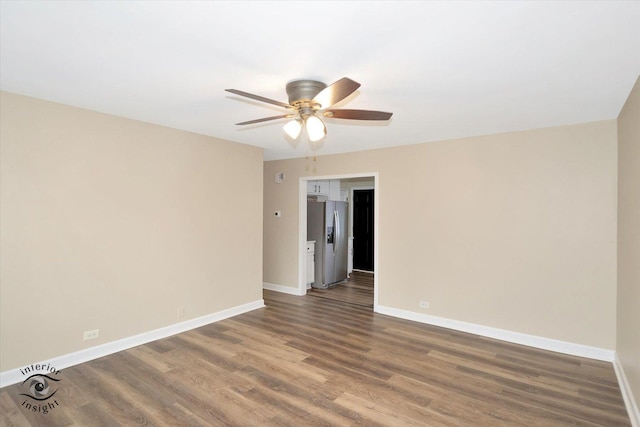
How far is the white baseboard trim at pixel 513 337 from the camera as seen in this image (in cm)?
346

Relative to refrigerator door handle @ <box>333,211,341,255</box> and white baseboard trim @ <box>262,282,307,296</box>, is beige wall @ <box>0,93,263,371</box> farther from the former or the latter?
refrigerator door handle @ <box>333,211,341,255</box>

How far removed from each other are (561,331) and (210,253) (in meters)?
4.29

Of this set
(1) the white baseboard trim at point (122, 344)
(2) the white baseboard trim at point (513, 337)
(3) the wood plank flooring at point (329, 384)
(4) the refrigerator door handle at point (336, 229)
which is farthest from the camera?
(4) the refrigerator door handle at point (336, 229)

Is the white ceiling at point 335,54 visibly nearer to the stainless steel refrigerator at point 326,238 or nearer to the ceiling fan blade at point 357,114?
the ceiling fan blade at point 357,114

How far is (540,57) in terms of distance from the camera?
2.08 meters

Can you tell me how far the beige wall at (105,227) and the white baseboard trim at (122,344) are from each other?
6 cm

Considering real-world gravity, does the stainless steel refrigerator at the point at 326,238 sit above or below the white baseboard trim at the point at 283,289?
above

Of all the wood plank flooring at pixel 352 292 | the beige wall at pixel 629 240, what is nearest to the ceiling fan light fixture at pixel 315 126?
the beige wall at pixel 629 240

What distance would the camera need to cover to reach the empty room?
1918mm

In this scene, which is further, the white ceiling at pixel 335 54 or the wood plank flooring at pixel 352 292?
the wood plank flooring at pixel 352 292

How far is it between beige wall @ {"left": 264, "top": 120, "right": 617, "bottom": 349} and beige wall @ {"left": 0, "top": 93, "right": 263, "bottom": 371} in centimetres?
232

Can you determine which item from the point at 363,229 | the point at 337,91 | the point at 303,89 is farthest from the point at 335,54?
the point at 363,229

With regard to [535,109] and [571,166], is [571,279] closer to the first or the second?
[571,166]

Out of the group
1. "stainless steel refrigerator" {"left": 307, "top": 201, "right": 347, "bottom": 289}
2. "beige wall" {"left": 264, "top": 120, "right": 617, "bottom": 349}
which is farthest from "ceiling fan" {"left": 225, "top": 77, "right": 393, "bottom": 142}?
"stainless steel refrigerator" {"left": 307, "top": 201, "right": 347, "bottom": 289}
